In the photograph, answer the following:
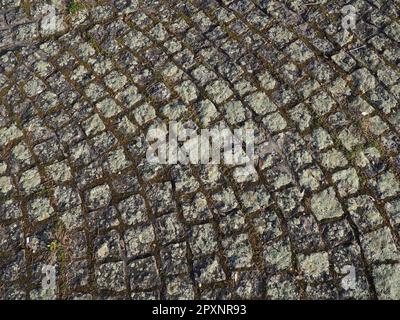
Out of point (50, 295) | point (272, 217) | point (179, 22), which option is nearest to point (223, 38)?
point (179, 22)

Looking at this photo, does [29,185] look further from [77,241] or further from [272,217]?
[272,217]
